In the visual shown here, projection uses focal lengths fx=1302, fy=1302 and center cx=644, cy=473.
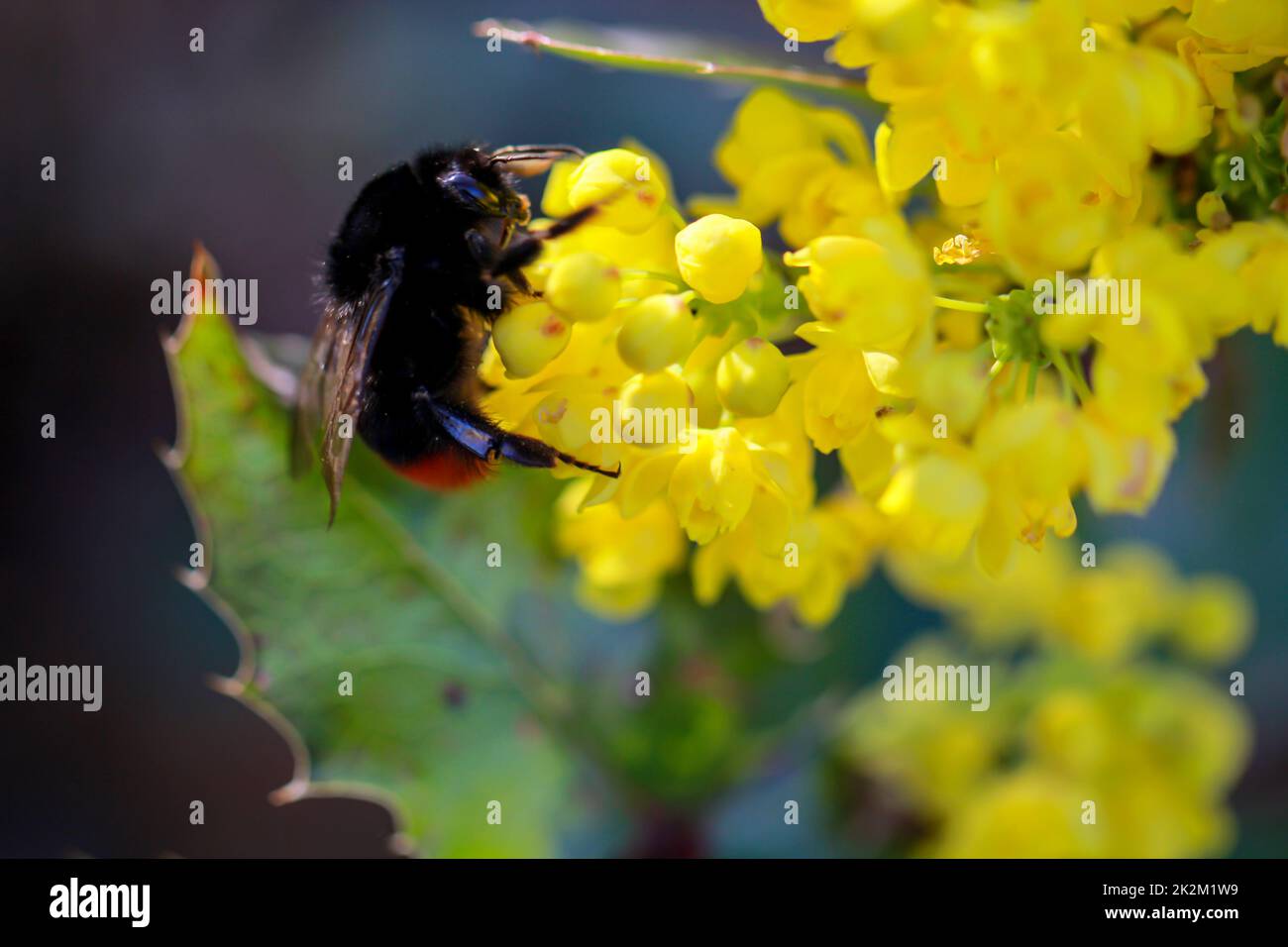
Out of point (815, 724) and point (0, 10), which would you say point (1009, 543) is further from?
point (0, 10)

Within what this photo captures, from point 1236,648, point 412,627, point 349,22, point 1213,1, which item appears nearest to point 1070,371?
point 1213,1

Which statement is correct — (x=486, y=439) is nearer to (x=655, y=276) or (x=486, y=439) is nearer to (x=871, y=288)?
(x=655, y=276)
